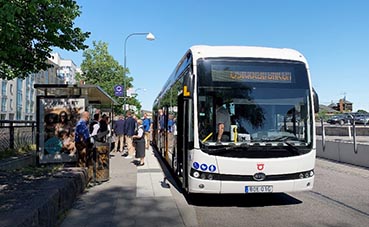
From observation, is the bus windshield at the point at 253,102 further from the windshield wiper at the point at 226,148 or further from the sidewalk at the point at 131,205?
the sidewalk at the point at 131,205

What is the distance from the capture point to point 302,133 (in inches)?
305

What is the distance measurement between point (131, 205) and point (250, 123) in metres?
2.85

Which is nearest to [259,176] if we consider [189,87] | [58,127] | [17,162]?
[189,87]

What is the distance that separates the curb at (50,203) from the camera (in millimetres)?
4418

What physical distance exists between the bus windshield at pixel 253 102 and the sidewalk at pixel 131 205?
1.54 meters

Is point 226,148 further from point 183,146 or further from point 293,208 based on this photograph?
point 293,208

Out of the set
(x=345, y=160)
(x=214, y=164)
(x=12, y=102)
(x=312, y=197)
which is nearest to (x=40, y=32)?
(x=214, y=164)

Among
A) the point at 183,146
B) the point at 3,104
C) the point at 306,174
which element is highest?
the point at 3,104

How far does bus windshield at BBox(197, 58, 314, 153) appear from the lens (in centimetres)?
758

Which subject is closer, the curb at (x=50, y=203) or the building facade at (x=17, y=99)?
the curb at (x=50, y=203)

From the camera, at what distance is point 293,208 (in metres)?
7.67

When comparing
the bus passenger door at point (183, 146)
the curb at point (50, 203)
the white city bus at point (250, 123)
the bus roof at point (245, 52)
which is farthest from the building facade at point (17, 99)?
the white city bus at point (250, 123)

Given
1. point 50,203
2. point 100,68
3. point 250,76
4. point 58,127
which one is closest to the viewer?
point 50,203

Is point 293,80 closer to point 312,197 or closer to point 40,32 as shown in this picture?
point 312,197
